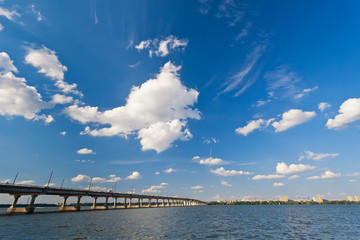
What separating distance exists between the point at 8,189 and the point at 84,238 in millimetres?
71726

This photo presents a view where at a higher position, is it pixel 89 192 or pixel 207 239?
pixel 89 192

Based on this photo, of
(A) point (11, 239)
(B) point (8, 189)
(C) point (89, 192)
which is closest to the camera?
(A) point (11, 239)

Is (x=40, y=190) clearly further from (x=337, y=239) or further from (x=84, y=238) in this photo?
(x=337, y=239)

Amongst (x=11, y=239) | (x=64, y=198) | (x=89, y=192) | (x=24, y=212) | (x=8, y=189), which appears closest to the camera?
(x=11, y=239)

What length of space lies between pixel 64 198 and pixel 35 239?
106 m

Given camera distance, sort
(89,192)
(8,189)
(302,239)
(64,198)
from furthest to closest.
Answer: (89,192) < (64,198) < (8,189) < (302,239)

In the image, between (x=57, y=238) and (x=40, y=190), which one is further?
(x=40, y=190)

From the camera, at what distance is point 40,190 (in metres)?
91.8

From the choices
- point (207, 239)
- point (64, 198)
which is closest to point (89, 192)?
point (64, 198)

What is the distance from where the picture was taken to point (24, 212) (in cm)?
8625

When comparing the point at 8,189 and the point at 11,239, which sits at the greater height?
the point at 8,189

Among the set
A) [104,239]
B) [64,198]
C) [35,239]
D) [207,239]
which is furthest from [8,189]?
[207,239]

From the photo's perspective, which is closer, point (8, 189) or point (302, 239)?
point (302, 239)

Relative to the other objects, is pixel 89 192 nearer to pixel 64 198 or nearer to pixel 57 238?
pixel 64 198
